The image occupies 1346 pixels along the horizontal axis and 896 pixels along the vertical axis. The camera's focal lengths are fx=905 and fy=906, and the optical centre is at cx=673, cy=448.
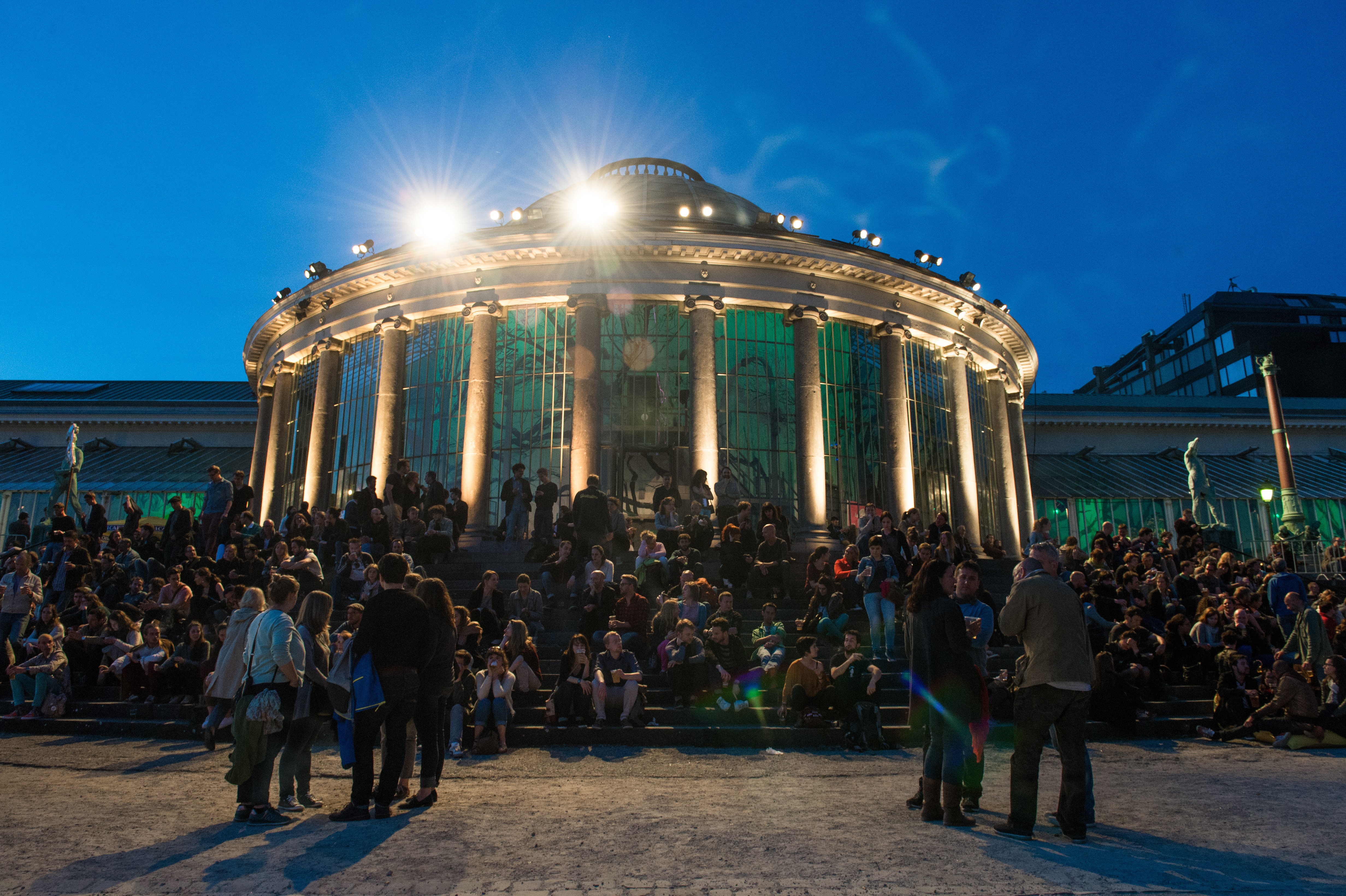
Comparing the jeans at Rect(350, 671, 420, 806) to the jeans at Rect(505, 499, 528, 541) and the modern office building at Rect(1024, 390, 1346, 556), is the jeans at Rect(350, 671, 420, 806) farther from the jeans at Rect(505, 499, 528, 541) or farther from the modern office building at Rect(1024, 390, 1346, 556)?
the modern office building at Rect(1024, 390, 1346, 556)

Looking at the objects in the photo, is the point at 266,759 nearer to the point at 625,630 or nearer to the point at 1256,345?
the point at 625,630

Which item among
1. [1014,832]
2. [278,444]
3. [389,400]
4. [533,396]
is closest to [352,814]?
[1014,832]

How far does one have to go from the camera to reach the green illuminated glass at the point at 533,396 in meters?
23.0

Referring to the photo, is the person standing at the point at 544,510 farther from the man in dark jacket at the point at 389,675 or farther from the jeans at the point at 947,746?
the jeans at the point at 947,746

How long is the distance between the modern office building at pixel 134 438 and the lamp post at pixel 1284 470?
36852 mm

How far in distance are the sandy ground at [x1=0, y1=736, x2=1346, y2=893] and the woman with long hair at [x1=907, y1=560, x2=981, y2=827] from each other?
25 centimetres

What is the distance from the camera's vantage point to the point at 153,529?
67.4 feet

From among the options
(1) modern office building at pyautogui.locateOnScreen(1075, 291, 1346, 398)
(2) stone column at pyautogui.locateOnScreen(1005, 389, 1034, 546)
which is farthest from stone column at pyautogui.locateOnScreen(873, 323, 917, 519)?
(1) modern office building at pyautogui.locateOnScreen(1075, 291, 1346, 398)

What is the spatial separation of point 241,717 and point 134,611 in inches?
421

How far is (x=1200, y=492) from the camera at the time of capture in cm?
3116

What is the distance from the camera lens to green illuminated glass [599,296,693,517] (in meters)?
22.7

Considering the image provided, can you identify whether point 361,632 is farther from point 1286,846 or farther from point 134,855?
point 1286,846

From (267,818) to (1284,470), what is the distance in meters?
27.3

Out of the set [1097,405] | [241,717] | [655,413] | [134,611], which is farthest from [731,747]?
[1097,405]
